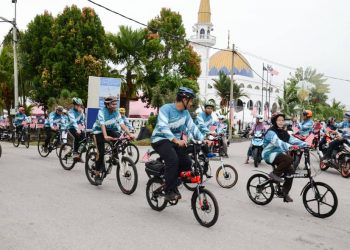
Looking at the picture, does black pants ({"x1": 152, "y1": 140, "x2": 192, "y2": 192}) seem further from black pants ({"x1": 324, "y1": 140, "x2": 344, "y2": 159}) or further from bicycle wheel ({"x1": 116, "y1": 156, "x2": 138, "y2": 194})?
black pants ({"x1": 324, "y1": 140, "x2": 344, "y2": 159})

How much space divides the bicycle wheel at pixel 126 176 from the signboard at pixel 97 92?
1010cm

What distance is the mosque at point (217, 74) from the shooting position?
77312mm

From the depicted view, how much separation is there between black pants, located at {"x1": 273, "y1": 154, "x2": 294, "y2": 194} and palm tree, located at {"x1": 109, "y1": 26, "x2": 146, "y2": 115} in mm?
31743

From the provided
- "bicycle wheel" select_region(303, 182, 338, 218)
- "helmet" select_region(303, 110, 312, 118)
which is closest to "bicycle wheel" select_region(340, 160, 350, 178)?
"helmet" select_region(303, 110, 312, 118)

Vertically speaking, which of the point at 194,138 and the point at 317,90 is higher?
the point at 317,90

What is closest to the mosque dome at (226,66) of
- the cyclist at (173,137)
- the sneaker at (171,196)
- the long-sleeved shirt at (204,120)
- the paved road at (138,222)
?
the long-sleeved shirt at (204,120)

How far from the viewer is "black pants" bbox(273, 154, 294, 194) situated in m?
6.64

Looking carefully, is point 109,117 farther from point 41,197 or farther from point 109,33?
point 109,33

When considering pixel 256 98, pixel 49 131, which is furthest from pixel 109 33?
pixel 256 98

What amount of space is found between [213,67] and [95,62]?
54949 millimetres

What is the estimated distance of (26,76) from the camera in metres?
35.7

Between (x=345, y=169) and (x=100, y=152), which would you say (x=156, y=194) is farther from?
(x=345, y=169)

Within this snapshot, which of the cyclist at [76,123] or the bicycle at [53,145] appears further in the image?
the bicycle at [53,145]

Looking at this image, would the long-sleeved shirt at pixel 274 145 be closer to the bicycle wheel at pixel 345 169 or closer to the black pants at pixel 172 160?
the black pants at pixel 172 160
